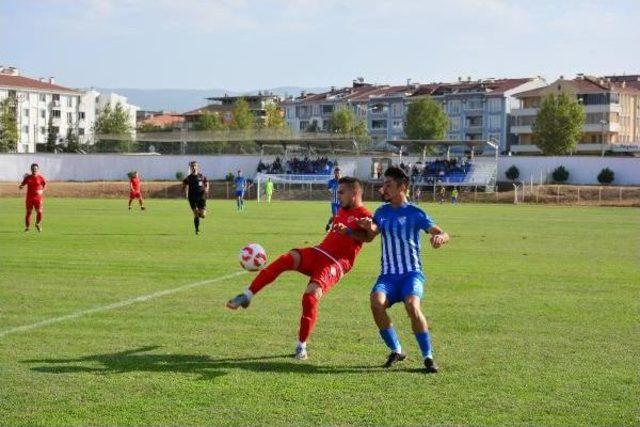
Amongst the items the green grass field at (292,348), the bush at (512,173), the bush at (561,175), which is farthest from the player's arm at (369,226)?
the bush at (561,175)

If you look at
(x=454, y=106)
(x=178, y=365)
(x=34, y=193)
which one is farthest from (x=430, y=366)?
(x=454, y=106)

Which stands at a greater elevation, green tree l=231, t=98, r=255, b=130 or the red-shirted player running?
green tree l=231, t=98, r=255, b=130

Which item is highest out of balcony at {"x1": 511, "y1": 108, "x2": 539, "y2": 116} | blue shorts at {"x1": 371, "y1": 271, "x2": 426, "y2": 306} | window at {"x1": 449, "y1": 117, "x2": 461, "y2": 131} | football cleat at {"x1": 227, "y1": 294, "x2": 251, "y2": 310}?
balcony at {"x1": 511, "y1": 108, "x2": 539, "y2": 116}

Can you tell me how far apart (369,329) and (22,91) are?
13814 centimetres

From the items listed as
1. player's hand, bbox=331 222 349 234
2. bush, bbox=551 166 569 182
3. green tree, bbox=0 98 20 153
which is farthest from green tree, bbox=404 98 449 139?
player's hand, bbox=331 222 349 234

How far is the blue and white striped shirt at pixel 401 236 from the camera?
30.5 feet

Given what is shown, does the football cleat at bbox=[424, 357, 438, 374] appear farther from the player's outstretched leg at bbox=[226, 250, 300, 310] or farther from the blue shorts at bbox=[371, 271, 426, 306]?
the player's outstretched leg at bbox=[226, 250, 300, 310]

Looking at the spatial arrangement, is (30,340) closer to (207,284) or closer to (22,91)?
(207,284)

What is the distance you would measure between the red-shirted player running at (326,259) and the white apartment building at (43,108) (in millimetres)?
130098

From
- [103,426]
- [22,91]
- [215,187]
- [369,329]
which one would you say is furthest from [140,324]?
[22,91]

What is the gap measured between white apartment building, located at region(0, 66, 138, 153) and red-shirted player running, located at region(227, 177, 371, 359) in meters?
→ 130

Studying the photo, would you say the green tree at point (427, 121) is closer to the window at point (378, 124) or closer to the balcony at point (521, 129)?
the balcony at point (521, 129)

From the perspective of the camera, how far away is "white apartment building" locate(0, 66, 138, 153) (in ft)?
461

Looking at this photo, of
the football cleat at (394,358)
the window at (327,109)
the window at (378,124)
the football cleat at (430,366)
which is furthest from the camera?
the window at (327,109)
